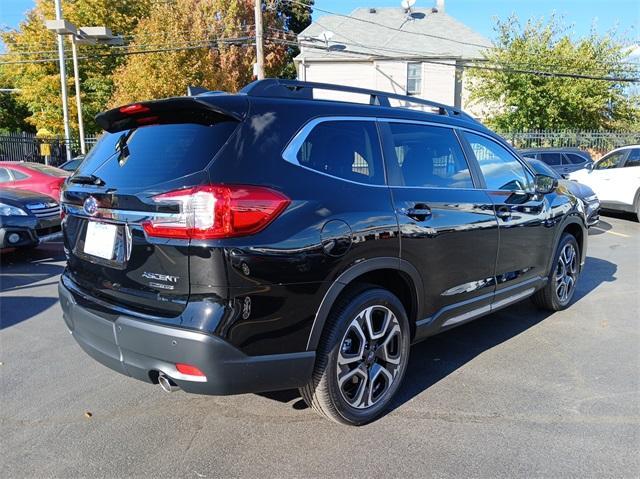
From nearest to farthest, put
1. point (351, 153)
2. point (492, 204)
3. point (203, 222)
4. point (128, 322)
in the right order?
point (203, 222) → point (128, 322) → point (351, 153) → point (492, 204)

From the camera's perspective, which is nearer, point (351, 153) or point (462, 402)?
point (351, 153)

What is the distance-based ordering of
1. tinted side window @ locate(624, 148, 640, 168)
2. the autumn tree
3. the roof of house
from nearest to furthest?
tinted side window @ locate(624, 148, 640, 168) < the autumn tree < the roof of house

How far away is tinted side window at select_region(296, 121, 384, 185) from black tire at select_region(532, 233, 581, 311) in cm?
277

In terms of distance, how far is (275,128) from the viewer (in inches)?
104

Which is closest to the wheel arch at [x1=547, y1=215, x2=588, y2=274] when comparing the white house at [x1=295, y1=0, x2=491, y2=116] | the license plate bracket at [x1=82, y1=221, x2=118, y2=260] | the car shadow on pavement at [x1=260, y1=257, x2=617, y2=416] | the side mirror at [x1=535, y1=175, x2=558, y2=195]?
the side mirror at [x1=535, y1=175, x2=558, y2=195]

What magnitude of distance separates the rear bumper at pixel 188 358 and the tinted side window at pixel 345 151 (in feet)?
3.42

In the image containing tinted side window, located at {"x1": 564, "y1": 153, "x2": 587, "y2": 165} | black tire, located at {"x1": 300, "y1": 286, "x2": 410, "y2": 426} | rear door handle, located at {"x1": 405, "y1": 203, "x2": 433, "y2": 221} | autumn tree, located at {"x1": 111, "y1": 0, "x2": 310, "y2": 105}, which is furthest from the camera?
autumn tree, located at {"x1": 111, "y1": 0, "x2": 310, "y2": 105}

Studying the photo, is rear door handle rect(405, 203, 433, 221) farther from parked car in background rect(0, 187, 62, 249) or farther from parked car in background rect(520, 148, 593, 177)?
parked car in background rect(520, 148, 593, 177)

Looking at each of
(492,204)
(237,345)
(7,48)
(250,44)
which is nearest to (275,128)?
(237,345)

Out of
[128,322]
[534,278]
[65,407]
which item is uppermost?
[128,322]

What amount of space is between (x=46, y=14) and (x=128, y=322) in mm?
33748

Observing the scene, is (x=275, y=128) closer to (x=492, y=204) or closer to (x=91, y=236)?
(x=91, y=236)

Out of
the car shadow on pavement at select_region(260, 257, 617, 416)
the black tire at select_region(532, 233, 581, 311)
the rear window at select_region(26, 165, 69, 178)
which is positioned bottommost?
the car shadow on pavement at select_region(260, 257, 617, 416)

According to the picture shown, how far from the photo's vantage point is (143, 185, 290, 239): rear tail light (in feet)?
7.77
